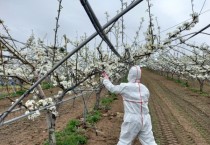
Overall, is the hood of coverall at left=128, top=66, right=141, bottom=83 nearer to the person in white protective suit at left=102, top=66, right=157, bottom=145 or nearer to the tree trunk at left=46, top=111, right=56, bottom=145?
the person in white protective suit at left=102, top=66, right=157, bottom=145

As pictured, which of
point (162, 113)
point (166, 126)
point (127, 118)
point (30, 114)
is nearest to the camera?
point (30, 114)

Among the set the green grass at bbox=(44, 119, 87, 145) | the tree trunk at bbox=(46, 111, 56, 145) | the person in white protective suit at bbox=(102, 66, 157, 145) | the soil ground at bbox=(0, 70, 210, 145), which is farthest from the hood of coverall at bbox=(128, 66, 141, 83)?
the soil ground at bbox=(0, 70, 210, 145)

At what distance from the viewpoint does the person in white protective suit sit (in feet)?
23.8

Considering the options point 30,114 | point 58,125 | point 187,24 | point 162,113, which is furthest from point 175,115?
point 30,114

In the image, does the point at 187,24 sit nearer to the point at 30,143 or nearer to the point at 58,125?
the point at 30,143

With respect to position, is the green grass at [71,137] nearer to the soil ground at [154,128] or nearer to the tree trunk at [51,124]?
the soil ground at [154,128]

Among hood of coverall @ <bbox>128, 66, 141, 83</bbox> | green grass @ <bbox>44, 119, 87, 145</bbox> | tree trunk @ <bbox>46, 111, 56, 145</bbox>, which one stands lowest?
green grass @ <bbox>44, 119, 87, 145</bbox>

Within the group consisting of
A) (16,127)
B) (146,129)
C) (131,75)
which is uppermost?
(131,75)

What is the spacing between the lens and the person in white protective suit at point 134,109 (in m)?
7.25

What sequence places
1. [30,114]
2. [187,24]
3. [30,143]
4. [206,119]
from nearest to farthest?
[30,114], [187,24], [30,143], [206,119]

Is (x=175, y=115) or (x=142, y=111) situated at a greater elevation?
(x=142, y=111)

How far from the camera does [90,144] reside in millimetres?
9664

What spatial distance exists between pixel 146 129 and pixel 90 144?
267cm

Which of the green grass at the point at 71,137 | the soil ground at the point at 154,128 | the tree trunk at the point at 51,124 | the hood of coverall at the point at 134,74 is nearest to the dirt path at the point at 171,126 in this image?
the soil ground at the point at 154,128
